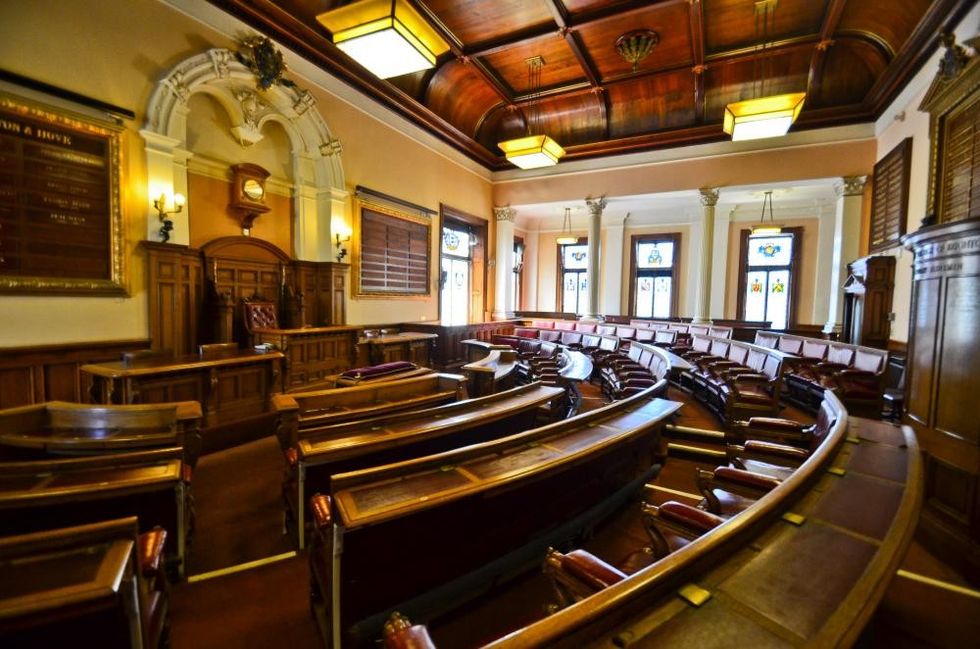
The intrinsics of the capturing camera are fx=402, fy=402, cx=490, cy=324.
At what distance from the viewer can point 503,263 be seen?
36.1 ft

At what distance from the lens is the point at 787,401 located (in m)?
5.59

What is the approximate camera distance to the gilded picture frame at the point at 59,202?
3.53 metres

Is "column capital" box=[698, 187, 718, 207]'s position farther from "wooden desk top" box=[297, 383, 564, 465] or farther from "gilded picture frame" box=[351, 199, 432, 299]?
"wooden desk top" box=[297, 383, 564, 465]

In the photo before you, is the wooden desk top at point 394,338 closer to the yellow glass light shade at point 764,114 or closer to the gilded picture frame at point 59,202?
the gilded picture frame at point 59,202

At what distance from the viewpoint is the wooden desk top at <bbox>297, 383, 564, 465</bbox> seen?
202cm

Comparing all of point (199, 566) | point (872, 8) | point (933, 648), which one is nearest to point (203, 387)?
point (199, 566)

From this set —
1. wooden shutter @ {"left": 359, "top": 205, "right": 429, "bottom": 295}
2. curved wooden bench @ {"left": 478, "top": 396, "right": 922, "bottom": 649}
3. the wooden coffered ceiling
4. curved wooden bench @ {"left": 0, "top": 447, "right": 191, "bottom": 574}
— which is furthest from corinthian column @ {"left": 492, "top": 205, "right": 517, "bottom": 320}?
curved wooden bench @ {"left": 478, "top": 396, "right": 922, "bottom": 649}

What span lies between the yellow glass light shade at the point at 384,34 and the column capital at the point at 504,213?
6.25 m

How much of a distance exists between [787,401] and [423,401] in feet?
17.3

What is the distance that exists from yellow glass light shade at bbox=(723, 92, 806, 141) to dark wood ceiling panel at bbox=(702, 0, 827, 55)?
1.42 m

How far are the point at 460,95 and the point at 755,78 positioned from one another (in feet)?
18.6

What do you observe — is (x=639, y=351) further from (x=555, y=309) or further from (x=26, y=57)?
(x=555, y=309)

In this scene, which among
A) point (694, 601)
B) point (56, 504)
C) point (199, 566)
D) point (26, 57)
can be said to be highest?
point (26, 57)

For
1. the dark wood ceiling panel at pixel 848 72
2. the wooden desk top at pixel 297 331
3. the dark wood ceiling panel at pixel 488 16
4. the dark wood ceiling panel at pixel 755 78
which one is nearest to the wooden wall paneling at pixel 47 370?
the wooden desk top at pixel 297 331
